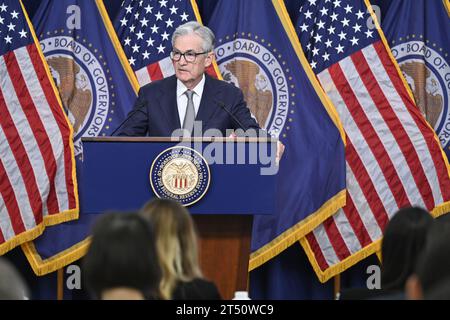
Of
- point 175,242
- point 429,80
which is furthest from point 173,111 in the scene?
point 429,80

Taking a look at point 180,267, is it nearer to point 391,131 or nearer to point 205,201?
point 205,201

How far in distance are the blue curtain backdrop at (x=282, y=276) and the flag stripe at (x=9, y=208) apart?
0.38 meters

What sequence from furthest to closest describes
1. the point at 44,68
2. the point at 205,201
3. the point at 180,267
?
the point at 44,68 → the point at 205,201 → the point at 180,267

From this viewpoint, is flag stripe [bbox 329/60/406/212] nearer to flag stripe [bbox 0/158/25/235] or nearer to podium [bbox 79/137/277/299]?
podium [bbox 79/137/277/299]

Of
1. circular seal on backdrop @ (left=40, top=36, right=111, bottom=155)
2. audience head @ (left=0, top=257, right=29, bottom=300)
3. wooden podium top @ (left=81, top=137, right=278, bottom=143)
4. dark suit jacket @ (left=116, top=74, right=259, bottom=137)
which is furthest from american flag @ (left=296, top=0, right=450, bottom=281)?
audience head @ (left=0, top=257, right=29, bottom=300)

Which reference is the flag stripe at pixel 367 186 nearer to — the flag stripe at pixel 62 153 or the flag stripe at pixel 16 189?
the flag stripe at pixel 62 153

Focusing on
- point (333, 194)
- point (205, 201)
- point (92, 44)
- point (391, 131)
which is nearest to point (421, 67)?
point (391, 131)

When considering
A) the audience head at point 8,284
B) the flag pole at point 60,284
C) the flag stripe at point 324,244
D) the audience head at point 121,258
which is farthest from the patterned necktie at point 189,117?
the audience head at point 8,284

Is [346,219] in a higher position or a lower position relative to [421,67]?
lower

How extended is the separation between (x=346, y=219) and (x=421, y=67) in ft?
4.25

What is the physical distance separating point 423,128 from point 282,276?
1.57m

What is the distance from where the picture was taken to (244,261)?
16.1 ft

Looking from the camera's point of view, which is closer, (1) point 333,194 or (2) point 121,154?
(2) point 121,154

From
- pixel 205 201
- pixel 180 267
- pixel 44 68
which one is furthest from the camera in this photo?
pixel 44 68
